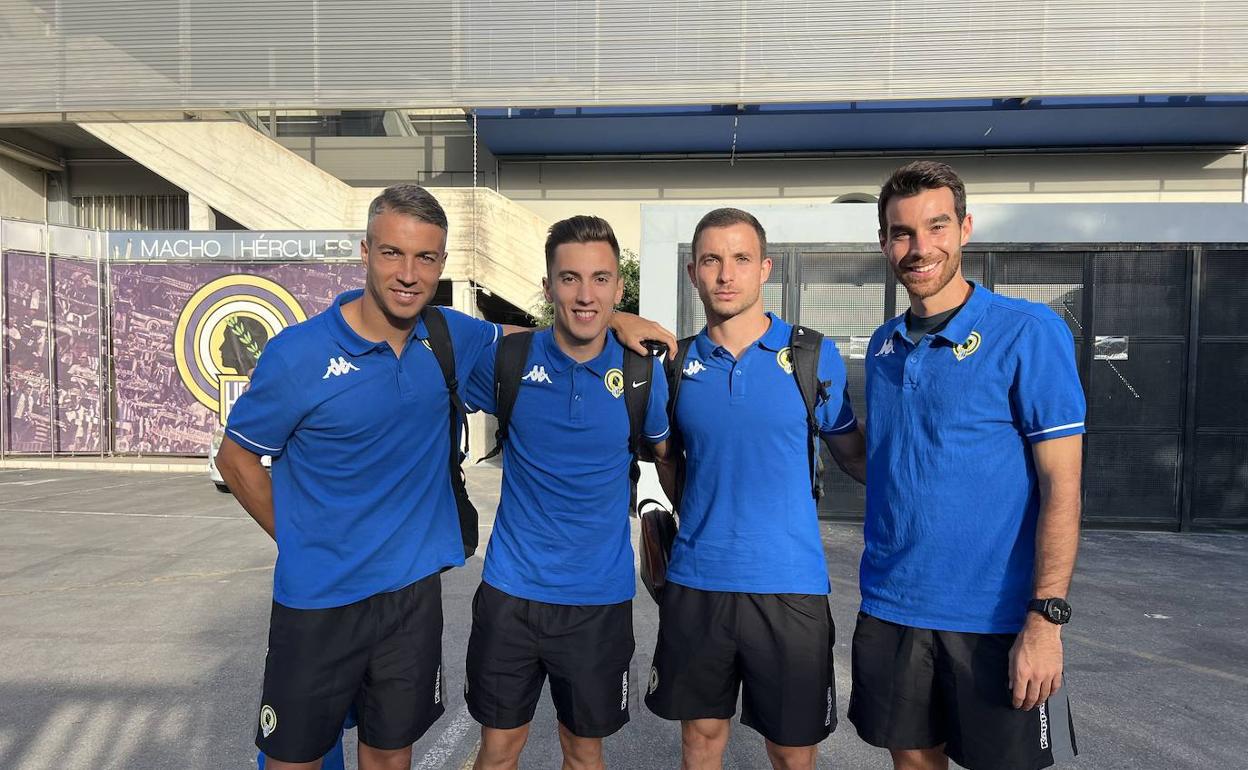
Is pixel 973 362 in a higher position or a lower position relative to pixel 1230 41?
lower

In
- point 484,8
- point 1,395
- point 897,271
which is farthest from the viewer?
point 484,8

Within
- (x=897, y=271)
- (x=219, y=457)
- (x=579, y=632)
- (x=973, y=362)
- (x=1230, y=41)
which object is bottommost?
(x=579, y=632)

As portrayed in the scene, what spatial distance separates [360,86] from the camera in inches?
632

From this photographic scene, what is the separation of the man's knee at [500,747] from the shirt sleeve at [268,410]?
1199mm

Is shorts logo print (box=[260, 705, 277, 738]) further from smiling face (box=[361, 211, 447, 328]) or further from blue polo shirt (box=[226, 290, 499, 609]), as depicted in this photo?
smiling face (box=[361, 211, 447, 328])

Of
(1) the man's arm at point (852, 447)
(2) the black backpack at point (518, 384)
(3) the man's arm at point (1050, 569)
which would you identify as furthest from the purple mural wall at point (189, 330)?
(3) the man's arm at point (1050, 569)

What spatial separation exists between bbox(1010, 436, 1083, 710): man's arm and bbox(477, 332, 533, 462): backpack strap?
166 cm

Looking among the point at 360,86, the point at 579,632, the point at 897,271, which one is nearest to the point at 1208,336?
the point at 897,271

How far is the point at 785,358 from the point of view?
8.56 feet

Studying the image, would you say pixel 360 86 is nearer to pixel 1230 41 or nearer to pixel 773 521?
pixel 773 521

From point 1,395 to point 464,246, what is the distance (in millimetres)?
8445

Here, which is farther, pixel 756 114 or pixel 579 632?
pixel 756 114

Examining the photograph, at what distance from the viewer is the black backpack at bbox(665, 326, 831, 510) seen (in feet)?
8.42

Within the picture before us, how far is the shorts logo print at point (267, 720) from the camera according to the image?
7.69ft
